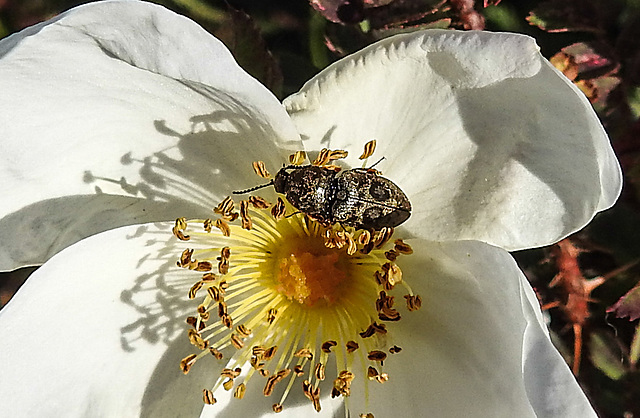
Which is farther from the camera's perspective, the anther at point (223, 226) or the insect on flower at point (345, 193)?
the anther at point (223, 226)

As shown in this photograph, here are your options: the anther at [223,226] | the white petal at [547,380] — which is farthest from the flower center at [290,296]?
the white petal at [547,380]

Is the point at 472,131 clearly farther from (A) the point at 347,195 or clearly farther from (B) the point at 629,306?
(B) the point at 629,306

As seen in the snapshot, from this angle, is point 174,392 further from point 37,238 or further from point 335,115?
point 335,115

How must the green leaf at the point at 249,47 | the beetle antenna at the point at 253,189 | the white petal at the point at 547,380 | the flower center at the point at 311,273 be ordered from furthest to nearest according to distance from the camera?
the green leaf at the point at 249,47, the flower center at the point at 311,273, the beetle antenna at the point at 253,189, the white petal at the point at 547,380

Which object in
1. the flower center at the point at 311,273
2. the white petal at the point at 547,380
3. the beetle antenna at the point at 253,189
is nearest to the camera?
the white petal at the point at 547,380

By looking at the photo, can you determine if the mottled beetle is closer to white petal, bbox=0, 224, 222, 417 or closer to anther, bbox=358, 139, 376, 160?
anther, bbox=358, 139, 376, 160

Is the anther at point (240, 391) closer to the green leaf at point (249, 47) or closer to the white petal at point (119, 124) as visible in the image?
the white petal at point (119, 124)

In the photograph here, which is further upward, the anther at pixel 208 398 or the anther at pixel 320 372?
the anther at pixel 320 372

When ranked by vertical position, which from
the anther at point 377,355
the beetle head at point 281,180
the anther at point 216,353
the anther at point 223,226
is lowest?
the anther at point 216,353
